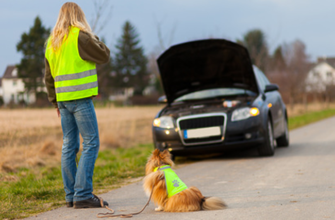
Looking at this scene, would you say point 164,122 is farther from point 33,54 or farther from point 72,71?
point 33,54

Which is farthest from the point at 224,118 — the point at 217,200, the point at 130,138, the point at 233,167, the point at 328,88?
the point at 328,88

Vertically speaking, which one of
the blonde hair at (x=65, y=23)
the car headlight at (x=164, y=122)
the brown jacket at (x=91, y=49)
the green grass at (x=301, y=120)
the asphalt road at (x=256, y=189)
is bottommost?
the green grass at (x=301, y=120)

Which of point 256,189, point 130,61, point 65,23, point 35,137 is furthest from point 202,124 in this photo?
point 130,61

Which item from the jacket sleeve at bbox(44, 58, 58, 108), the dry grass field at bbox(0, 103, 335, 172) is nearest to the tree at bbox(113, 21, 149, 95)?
the dry grass field at bbox(0, 103, 335, 172)

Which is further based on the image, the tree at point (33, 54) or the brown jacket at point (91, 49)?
the tree at point (33, 54)

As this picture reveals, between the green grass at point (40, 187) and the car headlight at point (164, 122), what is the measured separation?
2.88 ft

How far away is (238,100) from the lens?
862cm

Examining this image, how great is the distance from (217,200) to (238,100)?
4461mm

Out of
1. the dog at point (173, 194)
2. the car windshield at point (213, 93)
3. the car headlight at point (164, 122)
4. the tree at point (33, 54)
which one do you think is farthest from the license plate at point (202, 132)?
the tree at point (33, 54)

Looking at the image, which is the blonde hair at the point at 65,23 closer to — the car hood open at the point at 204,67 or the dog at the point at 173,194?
the dog at the point at 173,194

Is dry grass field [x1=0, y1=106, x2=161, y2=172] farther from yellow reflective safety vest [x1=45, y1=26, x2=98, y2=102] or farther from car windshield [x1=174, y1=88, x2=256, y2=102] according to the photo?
yellow reflective safety vest [x1=45, y1=26, x2=98, y2=102]

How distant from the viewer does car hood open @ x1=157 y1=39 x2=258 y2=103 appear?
892 cm

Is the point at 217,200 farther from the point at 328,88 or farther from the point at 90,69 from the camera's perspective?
the point at 328,88

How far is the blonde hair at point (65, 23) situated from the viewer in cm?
468
